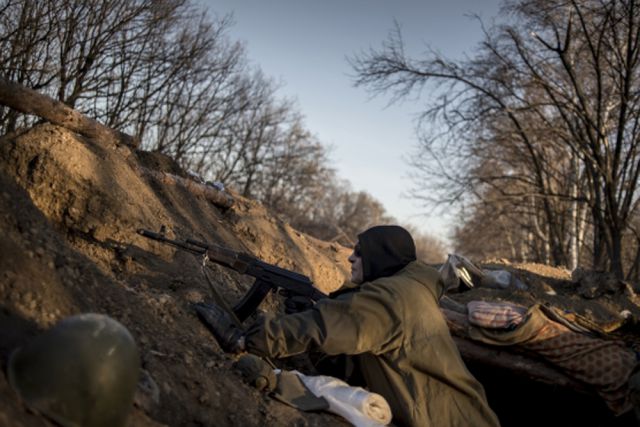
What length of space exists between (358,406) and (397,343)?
458mm

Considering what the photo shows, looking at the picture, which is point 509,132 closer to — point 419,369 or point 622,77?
point 622,77

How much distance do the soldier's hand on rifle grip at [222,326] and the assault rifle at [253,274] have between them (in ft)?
1.32

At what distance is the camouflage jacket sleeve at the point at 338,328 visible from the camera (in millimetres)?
3527

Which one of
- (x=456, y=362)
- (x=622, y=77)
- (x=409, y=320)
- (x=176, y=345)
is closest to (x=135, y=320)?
(x=176, y=345)

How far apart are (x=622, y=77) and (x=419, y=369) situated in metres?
10.0

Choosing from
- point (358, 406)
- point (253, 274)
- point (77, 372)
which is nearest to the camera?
point (77, 372)

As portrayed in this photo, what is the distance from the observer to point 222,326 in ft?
13.8

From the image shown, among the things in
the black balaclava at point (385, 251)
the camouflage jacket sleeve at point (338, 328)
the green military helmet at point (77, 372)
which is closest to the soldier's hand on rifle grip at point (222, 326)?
the camouflage jacket sleeve at point (338, 328)

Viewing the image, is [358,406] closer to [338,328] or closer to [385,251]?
[338,328]

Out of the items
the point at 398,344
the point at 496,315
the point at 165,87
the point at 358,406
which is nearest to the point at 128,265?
the point at 358,406

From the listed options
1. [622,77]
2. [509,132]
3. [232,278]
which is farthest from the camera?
→ [509,132]

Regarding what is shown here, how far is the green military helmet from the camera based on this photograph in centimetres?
222

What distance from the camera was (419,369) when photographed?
3.74m

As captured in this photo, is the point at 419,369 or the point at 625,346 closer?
the point at 419,369
